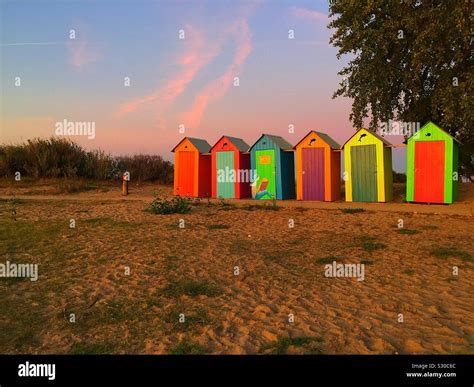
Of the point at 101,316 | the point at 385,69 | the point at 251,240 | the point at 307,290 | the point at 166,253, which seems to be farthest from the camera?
the point at 385,69

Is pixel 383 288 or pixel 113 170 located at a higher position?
pixel 113 170

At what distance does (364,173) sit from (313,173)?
191cm

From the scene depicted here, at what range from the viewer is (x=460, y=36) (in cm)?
1364

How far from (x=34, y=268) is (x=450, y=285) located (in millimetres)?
6225

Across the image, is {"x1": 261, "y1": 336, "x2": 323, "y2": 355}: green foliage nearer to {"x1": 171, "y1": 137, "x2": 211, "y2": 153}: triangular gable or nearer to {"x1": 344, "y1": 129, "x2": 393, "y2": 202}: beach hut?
{"x1": 344, "y1": 129, "x2": 393, "y2": 202}: beach hut

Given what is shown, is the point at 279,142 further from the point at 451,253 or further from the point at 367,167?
the point at 451,253

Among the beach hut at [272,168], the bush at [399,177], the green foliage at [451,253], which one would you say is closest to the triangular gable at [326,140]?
the beach hut at [272,168]

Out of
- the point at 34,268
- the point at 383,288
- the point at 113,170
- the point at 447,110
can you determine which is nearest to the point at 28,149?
the point at 113,170

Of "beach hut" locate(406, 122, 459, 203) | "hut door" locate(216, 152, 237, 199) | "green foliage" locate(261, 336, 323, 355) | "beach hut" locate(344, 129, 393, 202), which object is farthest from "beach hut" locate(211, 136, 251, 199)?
"green foliage" locate(261, 336, 323, 355)

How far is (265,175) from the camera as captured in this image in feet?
53.8

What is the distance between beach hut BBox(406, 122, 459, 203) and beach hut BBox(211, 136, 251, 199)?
6364 millimetres

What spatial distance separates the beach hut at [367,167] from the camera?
14383 millimetres

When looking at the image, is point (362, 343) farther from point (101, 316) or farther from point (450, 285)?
point (101, 316)

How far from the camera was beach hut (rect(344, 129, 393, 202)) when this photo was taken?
14.4 meters
